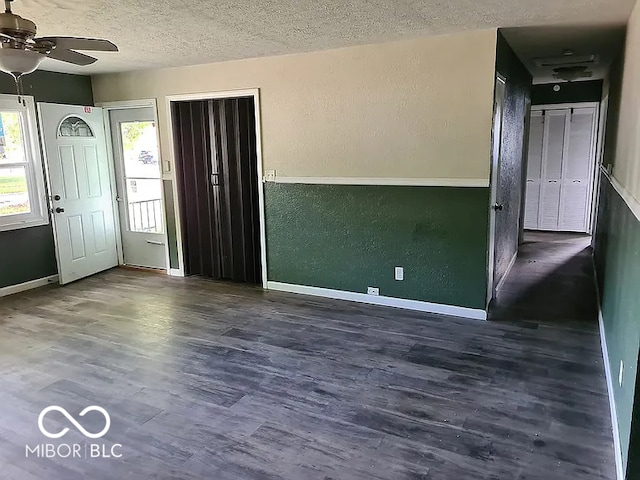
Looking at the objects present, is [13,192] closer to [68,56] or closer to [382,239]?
[68,56]

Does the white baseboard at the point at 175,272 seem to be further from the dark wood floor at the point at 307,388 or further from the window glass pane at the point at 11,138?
the window glass pane at the point at 11,138

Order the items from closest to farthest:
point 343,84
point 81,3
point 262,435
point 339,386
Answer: point 262,435, point 81,3, point 339,386, point 343,84

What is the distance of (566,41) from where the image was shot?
→ 4.18 meters

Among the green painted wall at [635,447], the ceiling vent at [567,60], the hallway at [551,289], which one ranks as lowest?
the hallway at [551,289]

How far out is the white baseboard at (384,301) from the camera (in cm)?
417

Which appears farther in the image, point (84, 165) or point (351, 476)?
point (84, 165)

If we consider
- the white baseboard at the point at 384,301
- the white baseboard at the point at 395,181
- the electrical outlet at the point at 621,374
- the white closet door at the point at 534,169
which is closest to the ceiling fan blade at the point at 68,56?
the white baseboard at the point at 395,181

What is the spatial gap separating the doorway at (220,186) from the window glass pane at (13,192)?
5.12 ft

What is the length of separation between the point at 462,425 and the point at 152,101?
15.2 ft

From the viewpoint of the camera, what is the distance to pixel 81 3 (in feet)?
9.12

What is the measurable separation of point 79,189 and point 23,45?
3484 mm

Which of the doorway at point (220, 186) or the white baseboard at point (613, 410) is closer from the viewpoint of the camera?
the white baseboard at point (613, 410)

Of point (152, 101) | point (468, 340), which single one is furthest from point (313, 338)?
point (152, 101)

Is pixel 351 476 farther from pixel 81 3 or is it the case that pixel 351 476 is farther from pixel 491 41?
pixel 491 41
